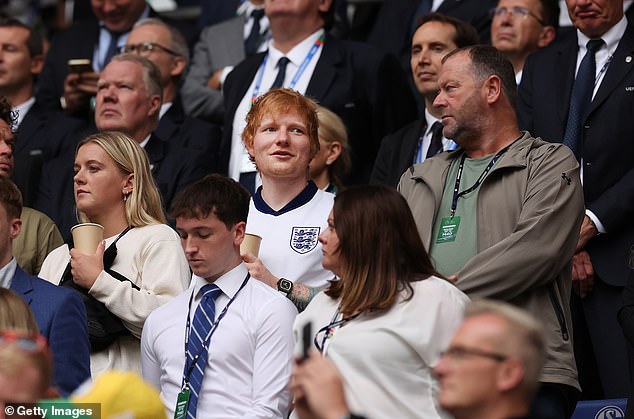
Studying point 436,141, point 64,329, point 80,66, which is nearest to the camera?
point 64,329

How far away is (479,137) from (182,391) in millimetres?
1879

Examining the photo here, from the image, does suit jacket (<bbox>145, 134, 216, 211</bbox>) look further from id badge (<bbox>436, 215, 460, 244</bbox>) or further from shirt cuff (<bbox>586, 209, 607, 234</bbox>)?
shirt cuff (<bbox>586, 209, 607, 234</bbox>)

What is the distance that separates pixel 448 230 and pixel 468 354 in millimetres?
2331

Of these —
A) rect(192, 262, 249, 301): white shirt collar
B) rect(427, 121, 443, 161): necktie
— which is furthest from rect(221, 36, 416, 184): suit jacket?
rect(192, 262, 249, 301): white shirt collar

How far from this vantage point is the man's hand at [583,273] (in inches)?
270

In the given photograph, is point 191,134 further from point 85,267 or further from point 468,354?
point 468,354

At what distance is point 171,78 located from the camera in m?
9.34

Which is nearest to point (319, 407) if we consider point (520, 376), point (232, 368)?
point (520, 376)

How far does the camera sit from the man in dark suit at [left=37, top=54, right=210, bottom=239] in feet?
25.6

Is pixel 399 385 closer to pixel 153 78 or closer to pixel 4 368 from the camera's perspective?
pixel 4 368

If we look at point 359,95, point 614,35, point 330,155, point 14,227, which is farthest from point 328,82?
point 14,227

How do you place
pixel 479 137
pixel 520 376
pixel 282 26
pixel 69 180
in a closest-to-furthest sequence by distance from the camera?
1. pixel 520 376
2. pixel 479 137
3. pixel 69 180
4. pixel 282 26

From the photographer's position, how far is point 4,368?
4.19 m

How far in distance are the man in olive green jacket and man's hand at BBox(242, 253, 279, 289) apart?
0.74m
